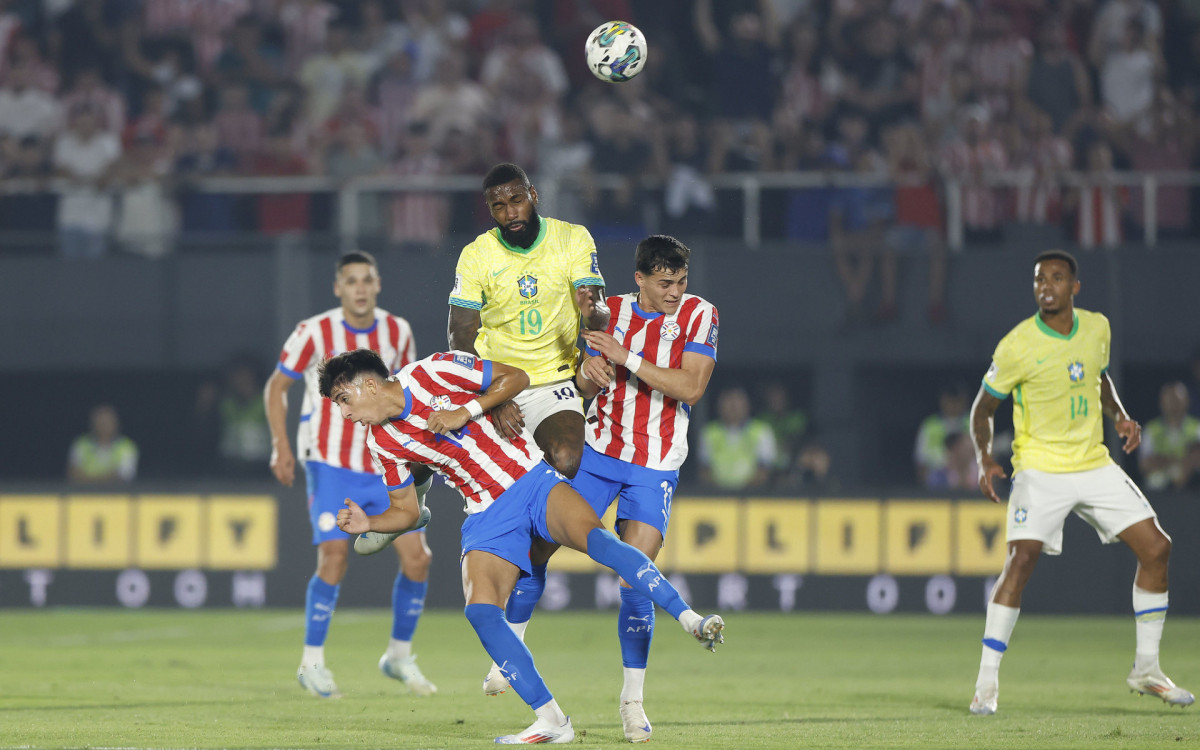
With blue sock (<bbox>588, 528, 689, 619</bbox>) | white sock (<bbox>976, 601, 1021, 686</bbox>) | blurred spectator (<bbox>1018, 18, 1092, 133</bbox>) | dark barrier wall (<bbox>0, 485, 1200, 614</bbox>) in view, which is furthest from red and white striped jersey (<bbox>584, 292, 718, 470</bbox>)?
blurred spectator (<bbox>1018, 18, 1092, 133</bbox>)

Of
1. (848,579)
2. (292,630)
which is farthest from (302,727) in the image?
(848,579)

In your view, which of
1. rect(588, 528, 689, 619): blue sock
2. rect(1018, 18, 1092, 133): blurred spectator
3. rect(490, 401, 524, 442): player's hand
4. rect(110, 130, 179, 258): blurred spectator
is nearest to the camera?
rect(588, 528, 689, 619): blue sock

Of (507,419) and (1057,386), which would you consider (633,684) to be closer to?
(507,419)

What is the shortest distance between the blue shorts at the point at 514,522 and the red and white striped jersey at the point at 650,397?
0.66m

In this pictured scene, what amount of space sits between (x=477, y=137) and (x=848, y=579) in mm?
5449

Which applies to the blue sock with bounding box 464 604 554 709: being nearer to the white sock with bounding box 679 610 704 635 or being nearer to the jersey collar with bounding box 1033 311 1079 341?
the white sock with bounding box 679 610 704 635

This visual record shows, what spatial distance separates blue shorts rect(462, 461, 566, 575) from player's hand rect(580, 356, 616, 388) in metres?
0.49

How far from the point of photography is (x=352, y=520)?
6.06 metres

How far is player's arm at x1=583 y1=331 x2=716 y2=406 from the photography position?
6.51 m

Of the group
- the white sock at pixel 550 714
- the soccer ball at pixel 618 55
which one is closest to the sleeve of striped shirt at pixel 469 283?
the soccer ball at pixel 618 55

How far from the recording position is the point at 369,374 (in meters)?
6.23

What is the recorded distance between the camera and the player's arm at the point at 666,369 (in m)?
6.51

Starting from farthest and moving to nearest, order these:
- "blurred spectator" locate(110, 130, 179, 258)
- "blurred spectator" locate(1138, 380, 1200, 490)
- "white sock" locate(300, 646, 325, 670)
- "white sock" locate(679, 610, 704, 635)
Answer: "blurred spectator" locate(110, 130, 179, 258), "blurred spectator" locate(1138, 380, 1200, 490), "white sock" locate(300, 646, 325, 670), "white sock" locate(679, 610, 704, 635)

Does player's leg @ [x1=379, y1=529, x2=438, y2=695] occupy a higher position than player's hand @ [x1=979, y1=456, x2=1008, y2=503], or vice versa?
player's hand @ [x1=979, y1=456, x2=1008, y2=503]
